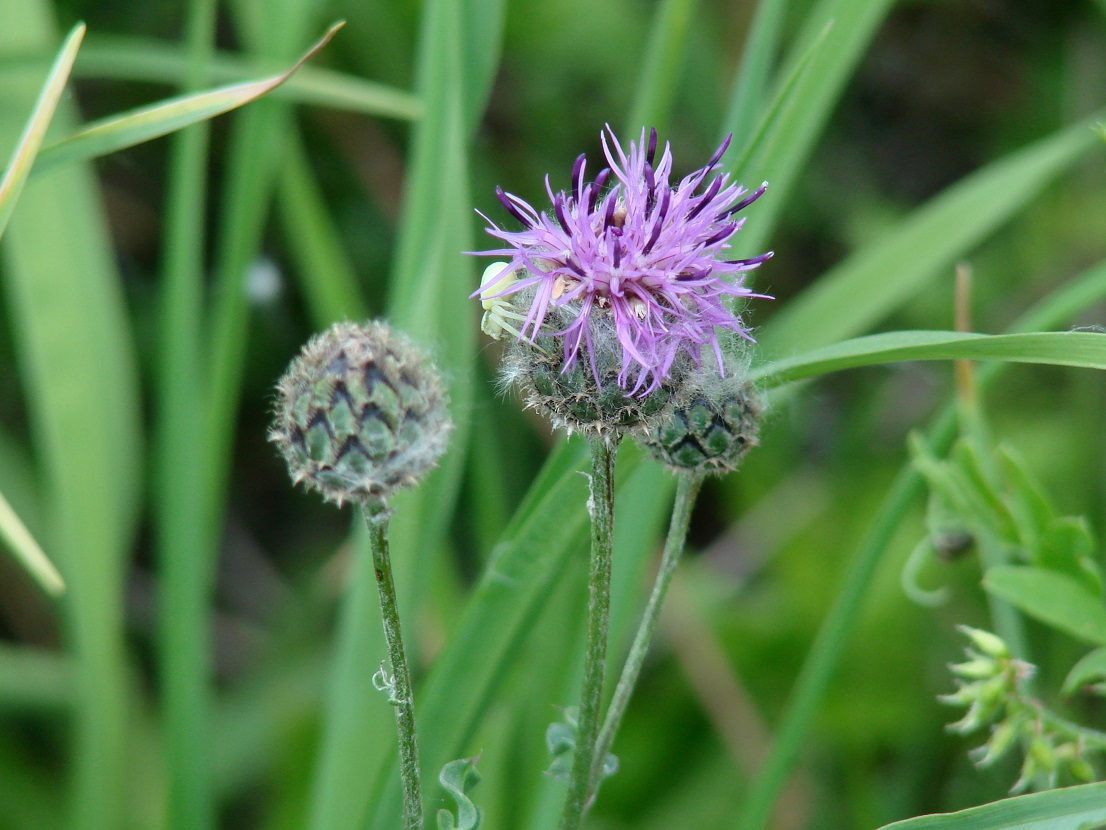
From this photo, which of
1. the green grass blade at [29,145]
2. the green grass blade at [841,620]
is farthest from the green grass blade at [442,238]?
the green grass blade at [841,620]

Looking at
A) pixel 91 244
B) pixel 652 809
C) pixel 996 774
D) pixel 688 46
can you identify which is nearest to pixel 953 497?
pixel 996 774

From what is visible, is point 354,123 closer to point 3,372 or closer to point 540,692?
point 3,372

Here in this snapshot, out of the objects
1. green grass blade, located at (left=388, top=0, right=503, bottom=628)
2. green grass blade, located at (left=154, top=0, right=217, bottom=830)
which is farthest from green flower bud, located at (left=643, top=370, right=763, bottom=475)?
green grass blade, located at (left=154, top=0, right=217, bottom=830)

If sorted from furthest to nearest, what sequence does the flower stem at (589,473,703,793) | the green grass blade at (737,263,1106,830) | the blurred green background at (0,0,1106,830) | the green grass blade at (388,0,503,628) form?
the blurred green background at (0,0,1106,830)
the green grass blade at (388,0,503,628)
the green grass blade at (737,263,1106,830)
the flower stem at (589,473,703,793)

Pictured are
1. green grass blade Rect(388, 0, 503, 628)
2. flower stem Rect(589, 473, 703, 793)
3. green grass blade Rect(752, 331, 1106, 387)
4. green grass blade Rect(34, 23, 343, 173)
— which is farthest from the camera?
green grass blade Rect(388, 0, 503, 628)

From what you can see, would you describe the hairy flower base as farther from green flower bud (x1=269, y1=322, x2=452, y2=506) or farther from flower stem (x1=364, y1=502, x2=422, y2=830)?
flower stem (x1=364, y1=502, x2=422, y2=830)

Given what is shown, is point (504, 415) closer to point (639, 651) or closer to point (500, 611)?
point (500, 611)
